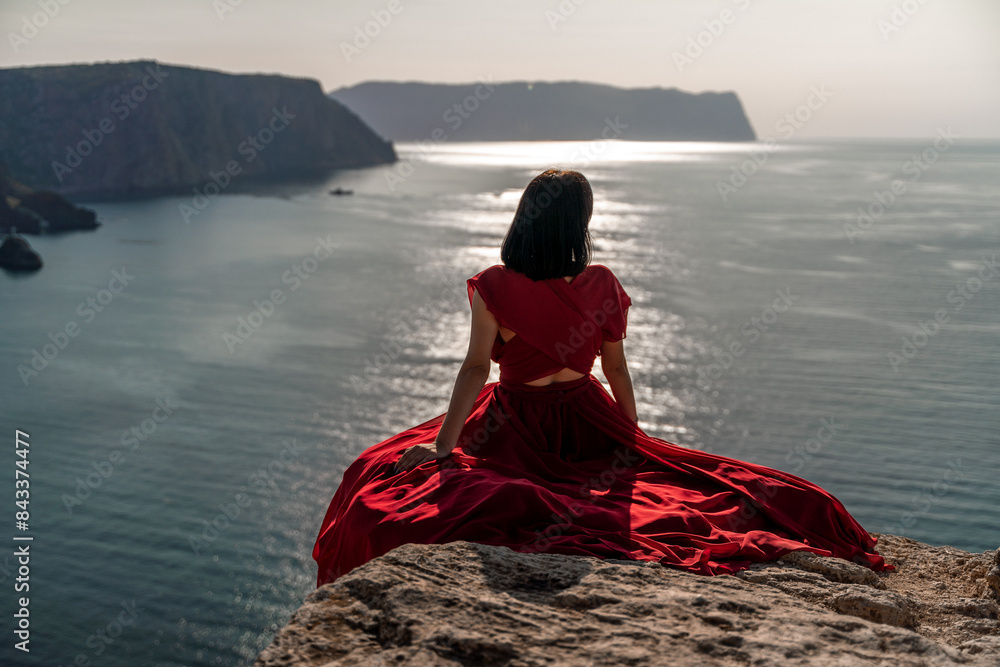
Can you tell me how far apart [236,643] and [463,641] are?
14856mm

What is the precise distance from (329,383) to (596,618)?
26.6 m

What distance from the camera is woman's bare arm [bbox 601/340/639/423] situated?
155 inches

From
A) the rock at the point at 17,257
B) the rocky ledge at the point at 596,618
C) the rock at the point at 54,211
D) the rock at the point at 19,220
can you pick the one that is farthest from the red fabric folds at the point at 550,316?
the rock at the point at 54,211

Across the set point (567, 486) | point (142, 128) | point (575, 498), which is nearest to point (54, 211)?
point (142, 128)

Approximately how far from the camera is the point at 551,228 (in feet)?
11.5

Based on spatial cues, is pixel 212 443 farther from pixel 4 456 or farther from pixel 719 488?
pixel 719 488

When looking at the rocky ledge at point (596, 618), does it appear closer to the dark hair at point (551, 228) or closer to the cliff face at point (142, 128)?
the dark hair at point (551, 228)

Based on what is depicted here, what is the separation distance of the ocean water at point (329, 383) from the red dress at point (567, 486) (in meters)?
0.34

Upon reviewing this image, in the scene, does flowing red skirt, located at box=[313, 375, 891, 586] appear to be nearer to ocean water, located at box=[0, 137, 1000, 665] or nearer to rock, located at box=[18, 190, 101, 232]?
ocean water, located at box=[0, 137, 1000, 665]

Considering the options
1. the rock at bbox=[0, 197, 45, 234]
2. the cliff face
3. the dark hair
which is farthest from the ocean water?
the cliff face

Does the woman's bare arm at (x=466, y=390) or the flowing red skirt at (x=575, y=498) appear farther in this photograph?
the woman's bare arm at (x=466, y=390)

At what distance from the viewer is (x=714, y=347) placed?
31062mm

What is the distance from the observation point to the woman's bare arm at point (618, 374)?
3.94 meters

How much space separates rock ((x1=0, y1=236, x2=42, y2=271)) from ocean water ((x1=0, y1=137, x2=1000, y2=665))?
1192 mm
